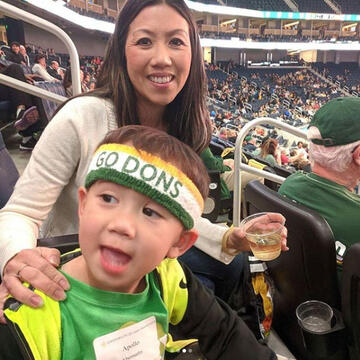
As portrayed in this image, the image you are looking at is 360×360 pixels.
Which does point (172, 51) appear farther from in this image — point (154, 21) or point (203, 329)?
point (203, 329)

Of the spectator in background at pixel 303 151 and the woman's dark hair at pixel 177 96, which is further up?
the woman's dark hair at pixel 177 96

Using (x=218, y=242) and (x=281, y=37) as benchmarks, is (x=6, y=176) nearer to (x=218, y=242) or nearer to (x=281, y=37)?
(x=218, y=242)

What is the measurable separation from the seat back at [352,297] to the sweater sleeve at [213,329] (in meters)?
0.31

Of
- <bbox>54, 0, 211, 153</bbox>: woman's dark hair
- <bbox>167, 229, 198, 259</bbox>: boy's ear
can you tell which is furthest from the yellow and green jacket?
<bbox>54, 0, 211, 153</bbox>: woman's dark hair

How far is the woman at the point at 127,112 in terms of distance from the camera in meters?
0.99

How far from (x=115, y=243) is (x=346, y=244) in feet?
2.99

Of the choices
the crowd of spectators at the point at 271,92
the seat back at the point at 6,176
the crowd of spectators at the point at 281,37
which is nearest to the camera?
the seat back at the point at 6,176

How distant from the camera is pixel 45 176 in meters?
0.99

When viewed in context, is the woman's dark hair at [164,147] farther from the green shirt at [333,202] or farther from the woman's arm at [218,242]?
the green shirt at [333,202]

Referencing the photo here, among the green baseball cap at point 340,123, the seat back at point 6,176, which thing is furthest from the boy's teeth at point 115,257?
the green baseball cap at point 340,123

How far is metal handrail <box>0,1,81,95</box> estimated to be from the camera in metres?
1.48

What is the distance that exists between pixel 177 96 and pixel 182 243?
24.2 inches

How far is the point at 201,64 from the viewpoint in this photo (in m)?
1.25

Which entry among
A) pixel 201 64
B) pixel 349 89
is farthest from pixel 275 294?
pixel 349 89
